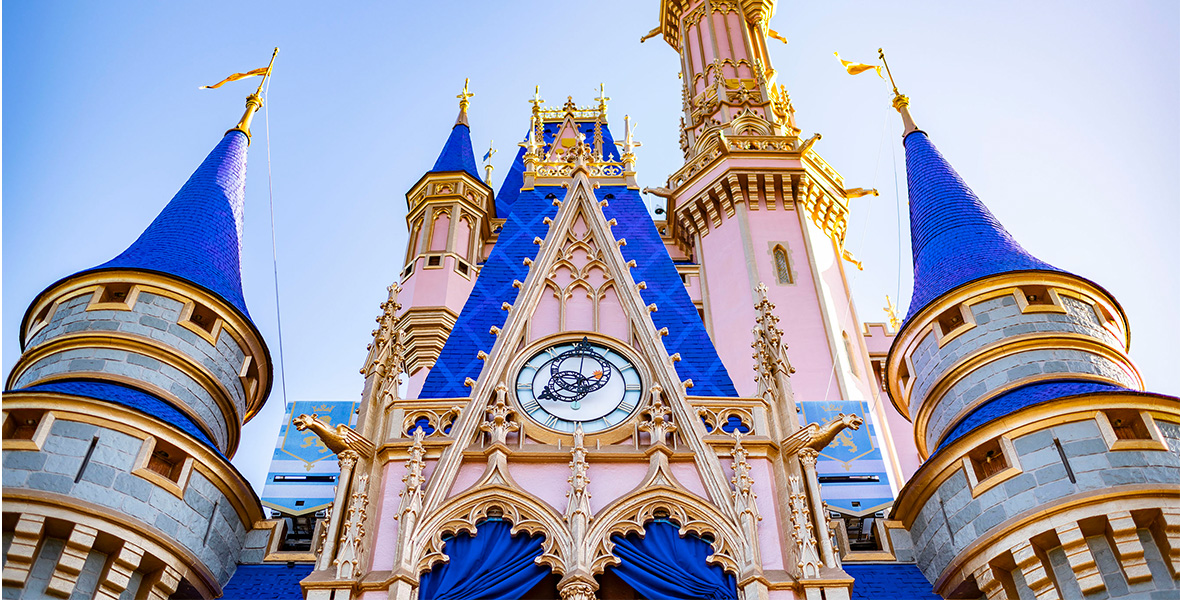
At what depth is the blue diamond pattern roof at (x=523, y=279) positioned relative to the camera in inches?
807

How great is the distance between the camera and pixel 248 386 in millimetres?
22594

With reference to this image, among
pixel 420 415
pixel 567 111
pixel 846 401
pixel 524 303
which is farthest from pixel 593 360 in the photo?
pixel 567 111

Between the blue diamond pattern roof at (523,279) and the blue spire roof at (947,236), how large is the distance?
4.83 meters

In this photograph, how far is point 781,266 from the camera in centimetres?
3228

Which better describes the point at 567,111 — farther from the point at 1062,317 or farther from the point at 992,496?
the point at 992,496

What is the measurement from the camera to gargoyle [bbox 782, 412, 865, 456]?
17297mm

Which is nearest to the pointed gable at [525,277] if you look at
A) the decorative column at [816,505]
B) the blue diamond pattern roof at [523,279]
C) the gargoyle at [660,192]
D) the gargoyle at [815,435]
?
the blue diamond pattern roof at [523,279]

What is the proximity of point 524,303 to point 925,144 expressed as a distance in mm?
12499

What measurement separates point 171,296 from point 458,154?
1779 cm

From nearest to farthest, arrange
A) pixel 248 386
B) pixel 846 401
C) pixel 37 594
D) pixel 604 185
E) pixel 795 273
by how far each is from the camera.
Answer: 1. pixel 37 594
2. pixel 248 386
3. pixel 846 401
4. pixel 604 185
5. pixel 795 273

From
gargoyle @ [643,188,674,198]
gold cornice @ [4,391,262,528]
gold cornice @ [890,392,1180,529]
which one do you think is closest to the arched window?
gargoyle @ [643,188,674,198]

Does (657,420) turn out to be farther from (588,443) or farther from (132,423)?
(132,423)

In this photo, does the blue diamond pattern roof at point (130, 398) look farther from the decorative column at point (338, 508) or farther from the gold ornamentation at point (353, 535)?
the gold ornamentation at point (353, 535)

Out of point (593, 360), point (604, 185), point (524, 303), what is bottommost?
point (593, 360)
